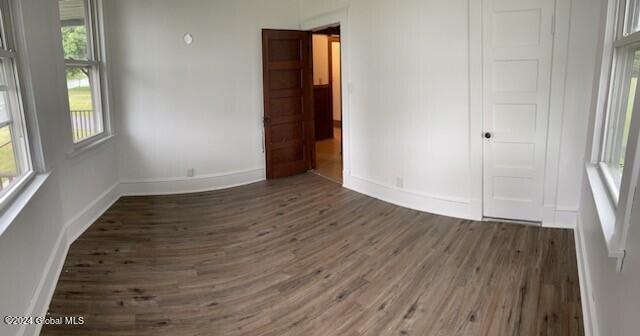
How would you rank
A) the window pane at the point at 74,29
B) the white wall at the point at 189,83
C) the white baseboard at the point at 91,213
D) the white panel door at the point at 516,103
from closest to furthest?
the white panel door at the point at 516,103 → the white baseboard at the point at 91,213 → the window pane at the point at 74,29 → the white wall at the point at 189,83

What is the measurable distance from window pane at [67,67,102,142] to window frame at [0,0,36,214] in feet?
4.97

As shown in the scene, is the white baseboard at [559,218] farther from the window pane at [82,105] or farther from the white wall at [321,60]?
the white wall at [321,60]

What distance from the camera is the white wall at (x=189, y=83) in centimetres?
557

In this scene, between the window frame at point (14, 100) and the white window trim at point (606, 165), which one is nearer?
the white window trim at point (606, 165)

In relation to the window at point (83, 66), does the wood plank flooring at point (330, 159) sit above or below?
below

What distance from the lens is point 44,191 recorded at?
333 cm

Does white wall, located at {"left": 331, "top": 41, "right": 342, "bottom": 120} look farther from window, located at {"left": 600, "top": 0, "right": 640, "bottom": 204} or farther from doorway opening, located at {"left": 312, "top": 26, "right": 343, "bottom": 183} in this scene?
window, located at {"left": 600, "top": 0, "right": 640, "bottom": 204}

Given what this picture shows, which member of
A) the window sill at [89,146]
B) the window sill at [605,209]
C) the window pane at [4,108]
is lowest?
the window sill at [605,209]

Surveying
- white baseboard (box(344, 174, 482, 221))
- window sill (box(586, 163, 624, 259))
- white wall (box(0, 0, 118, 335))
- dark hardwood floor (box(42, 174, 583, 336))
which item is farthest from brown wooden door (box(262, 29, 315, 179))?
window sill (box(586, 163, 624, 259))

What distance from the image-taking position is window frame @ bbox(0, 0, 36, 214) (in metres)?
2.95

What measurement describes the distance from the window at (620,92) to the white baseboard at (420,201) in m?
1.53

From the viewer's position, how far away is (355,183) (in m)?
5.95

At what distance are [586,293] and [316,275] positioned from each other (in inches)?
73.6

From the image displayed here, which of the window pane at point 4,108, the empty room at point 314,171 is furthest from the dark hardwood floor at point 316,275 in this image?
the window pane at point 4,108
